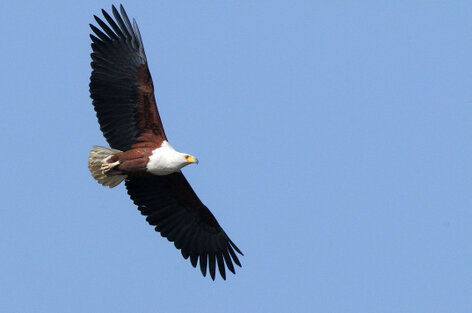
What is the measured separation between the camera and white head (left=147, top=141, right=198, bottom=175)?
13375 mm

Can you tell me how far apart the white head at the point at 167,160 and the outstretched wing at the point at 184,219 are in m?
0.67

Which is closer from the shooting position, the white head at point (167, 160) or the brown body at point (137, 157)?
the white head at point (167, 160)

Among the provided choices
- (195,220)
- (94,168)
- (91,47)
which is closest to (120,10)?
(91,47)

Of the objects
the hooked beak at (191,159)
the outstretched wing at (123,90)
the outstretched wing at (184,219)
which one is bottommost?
the outstretched wing at (184,219)

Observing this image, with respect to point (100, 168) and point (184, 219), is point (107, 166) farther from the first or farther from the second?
point (184, 219)

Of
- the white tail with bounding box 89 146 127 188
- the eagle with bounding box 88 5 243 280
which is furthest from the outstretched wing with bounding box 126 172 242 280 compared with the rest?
the white tail with bounding box 89 146 127 188

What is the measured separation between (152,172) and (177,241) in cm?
182

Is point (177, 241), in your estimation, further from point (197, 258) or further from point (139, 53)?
point (139, 53)

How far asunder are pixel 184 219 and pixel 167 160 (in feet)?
5.72

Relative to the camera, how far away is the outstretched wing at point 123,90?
13.6 meters

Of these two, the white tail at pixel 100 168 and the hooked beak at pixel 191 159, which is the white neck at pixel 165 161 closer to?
the hooked beak at pixel 191 159

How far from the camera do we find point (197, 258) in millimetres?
14953

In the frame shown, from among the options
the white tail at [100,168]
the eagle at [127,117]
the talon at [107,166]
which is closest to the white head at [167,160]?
the eagle at [127,117]

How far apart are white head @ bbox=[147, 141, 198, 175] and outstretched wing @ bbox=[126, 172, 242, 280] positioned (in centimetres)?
67
